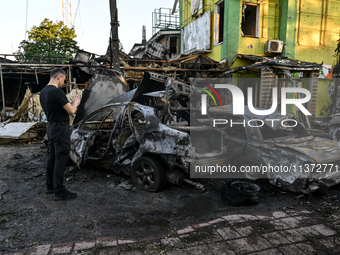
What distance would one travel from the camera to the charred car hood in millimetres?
3980

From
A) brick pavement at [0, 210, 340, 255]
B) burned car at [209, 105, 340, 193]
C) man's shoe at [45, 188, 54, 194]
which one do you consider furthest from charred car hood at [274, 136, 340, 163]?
man's shoe at [45, 188, 54, 194]

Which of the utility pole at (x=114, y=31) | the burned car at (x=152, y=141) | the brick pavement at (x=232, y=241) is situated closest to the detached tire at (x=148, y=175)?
the burned car at (x=152, y=141)

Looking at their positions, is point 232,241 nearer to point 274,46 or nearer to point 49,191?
point 49,191

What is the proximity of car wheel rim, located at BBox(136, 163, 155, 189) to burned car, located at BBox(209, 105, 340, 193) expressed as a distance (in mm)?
1472

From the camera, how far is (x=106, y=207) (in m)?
3.79

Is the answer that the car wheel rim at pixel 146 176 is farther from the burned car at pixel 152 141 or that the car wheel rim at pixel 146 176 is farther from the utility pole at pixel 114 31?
the utility pole at pixel 114 31

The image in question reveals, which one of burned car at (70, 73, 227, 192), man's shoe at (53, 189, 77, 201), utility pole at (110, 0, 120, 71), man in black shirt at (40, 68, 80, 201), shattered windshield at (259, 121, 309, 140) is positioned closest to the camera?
man in black shirt at (40, 68, 80, 201)

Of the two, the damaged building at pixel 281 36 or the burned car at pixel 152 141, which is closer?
the burned car at pixel 152 141

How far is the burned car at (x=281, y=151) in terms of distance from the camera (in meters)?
3.88

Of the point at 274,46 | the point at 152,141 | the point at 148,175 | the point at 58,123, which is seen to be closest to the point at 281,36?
the point at 274,46

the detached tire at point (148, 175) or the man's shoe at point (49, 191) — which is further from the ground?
the detached tire at point (148, 175)

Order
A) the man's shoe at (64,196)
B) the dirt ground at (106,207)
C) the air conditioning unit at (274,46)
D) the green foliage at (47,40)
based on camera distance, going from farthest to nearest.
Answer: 1. the green foliage at (47,40)
2. the air conditioning unit at (274,46)
3. the man's shoe at (64,196)
4. the dirt ground at (106,207)

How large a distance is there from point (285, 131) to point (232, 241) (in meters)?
2.97

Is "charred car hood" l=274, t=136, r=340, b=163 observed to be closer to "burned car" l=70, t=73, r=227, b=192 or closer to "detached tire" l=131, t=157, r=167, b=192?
"burned car" l=70, t=73, r=227, b=192
